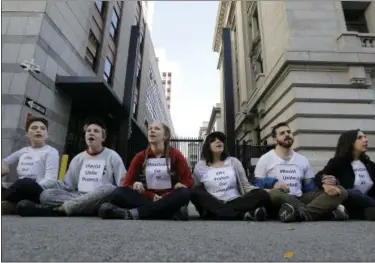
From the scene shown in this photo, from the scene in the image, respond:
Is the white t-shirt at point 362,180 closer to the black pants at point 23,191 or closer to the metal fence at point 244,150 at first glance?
the black pants at point 23,191

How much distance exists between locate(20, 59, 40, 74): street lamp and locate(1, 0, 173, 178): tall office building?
142mm

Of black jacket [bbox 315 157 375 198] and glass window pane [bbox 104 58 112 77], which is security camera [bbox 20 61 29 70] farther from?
black jacket [bbox 315 157 375 198]

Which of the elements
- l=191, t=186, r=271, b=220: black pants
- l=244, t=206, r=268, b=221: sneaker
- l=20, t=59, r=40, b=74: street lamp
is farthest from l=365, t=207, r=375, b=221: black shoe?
l=20, t=59, r=40, b=74: street lamp

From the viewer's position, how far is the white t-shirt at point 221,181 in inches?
142

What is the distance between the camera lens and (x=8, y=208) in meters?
3.47

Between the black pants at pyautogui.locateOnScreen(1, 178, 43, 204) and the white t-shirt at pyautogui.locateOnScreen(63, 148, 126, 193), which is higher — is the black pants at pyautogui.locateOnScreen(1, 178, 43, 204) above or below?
below

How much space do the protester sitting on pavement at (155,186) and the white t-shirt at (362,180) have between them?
2.37 m

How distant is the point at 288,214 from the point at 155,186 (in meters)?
1.76

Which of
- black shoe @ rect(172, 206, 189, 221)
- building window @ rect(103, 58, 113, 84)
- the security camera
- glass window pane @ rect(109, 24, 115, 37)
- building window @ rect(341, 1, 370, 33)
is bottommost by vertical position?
black shoe @ rect(172, 206, 189, 221)

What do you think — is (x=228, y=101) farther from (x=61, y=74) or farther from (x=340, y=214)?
(x=61, y=74)

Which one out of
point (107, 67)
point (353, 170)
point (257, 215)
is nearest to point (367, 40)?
point (353, 170)

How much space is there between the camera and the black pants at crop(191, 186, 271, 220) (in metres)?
3.11

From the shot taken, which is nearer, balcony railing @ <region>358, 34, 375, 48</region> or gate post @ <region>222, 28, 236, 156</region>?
gate post @ <region>222, 28, 236, 156</region>

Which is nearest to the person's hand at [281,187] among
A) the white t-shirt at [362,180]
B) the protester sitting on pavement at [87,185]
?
the white t-shirt at [362,180]
